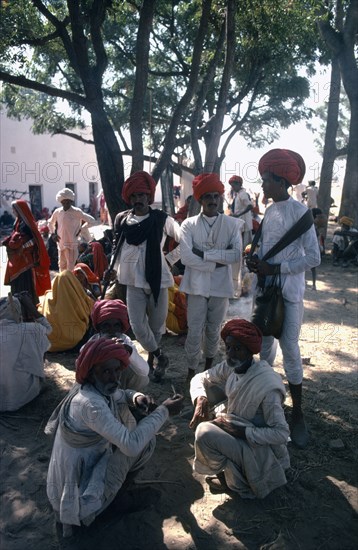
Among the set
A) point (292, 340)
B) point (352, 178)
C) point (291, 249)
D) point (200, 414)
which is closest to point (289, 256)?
point (291, 249)

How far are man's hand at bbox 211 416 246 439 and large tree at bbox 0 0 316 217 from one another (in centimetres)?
418

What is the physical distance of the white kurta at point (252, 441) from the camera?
2.84 metres

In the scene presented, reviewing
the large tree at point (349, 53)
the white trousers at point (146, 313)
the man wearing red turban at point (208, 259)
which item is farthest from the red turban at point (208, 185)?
the large tree at point (349, 53)

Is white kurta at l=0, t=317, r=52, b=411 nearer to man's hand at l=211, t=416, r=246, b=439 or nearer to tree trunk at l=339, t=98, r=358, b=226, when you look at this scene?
man's hand at l=211, t=416, r=246, b=439

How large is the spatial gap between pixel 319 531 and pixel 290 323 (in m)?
1.40

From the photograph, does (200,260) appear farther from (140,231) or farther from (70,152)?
(70,152)

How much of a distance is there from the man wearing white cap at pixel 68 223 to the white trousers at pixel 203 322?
414cm

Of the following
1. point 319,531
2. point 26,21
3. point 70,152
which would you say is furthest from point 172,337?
point 70,152

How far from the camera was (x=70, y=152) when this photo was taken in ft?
90.8

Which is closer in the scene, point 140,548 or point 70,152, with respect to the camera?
point 140,548

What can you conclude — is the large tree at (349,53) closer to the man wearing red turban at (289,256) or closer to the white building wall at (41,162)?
the man wearing red turban at (289,256)

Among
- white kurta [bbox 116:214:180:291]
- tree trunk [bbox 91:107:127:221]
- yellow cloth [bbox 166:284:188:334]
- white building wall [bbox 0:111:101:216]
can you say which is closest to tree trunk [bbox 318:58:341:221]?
tree trunk [bbox 91:107:127:221]

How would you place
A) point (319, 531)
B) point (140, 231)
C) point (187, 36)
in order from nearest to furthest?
point (319, 531) < point (140, 231) < point (187, 36)

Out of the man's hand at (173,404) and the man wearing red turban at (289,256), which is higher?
the man wearing red turban at (289,256)
